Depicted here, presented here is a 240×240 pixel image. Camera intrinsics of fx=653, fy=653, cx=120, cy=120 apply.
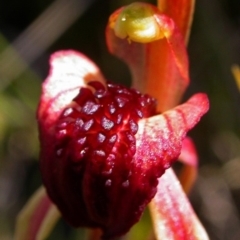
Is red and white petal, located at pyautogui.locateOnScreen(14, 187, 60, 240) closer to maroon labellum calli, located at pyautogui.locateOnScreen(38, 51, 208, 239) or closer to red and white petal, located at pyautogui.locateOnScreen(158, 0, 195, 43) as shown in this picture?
maroon labellum calli, located at pyautogui.locateOnScreen(38, 51, 208, 239)

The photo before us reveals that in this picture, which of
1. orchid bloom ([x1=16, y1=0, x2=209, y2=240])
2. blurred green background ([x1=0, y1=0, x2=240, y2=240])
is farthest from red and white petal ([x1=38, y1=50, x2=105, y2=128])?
blurred green background ([x1=0, y1=0, x2=240, y2=240])

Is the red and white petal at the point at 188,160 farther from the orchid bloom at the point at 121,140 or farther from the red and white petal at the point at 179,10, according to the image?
the red and white petal at the point at 179,10

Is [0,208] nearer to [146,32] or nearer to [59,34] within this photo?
[59,34]

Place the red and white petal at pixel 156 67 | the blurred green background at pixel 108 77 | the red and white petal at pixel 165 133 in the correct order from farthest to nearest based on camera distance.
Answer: the blurred green background at pixel 108 77
the red and white petal at pixel 156 67
the red and white petal at pixel 165 133

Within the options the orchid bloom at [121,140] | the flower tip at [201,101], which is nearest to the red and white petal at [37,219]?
the orchid bloom at [121,140]

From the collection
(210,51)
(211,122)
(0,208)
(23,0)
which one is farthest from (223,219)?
(23,0)

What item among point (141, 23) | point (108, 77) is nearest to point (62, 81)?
point (141, 23)

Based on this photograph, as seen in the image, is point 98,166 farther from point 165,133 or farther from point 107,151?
point 165,133
